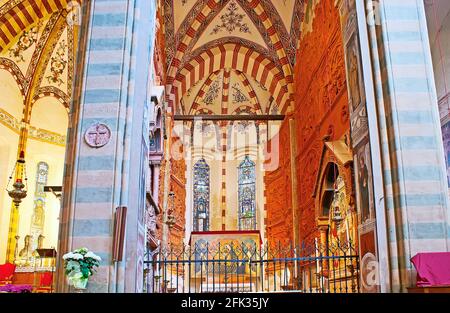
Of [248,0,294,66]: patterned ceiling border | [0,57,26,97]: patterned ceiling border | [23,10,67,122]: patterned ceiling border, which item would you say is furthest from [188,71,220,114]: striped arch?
[0,57,26,97]: patterned ceiling border

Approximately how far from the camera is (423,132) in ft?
20.4

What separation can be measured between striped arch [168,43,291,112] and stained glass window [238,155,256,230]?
449 centimetres

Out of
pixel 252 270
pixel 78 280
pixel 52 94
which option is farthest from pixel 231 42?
pixel 78 280

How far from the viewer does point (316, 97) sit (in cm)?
1164

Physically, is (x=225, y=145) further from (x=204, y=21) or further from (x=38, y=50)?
(x=38, y=50)

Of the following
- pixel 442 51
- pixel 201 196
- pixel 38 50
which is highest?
pixel 38 50

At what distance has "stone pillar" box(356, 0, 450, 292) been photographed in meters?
5.90

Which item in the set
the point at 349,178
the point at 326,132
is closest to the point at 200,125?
the point at 326,132

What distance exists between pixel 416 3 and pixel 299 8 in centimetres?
709

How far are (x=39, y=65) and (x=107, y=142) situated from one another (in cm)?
822

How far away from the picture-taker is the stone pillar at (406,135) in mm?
5898

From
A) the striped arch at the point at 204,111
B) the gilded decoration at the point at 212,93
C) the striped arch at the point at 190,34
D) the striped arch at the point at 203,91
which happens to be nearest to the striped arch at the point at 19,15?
the striped arch at the point at 190,34

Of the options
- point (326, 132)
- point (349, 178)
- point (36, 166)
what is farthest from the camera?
point (36, 166)
